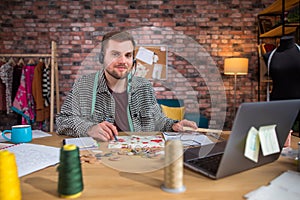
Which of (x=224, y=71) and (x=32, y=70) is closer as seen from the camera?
(x=32, y=70)

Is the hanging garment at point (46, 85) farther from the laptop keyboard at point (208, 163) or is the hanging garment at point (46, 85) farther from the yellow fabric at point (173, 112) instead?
the laptop keyboard at point (208, 163)

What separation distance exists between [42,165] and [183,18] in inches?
143

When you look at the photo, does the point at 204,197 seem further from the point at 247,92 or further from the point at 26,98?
the point at 247,92

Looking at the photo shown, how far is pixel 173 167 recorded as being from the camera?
730mm

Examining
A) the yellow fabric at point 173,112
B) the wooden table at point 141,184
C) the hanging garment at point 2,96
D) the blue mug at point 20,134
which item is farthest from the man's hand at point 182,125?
the hanging garment at point 2,96

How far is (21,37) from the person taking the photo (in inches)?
158

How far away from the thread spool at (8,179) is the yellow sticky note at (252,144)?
683 mm

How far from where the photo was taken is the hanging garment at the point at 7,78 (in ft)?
11.1

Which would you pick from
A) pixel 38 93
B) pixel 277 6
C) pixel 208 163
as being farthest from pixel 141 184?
pixel 277 6

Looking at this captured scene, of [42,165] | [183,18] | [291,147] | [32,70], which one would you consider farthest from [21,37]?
[291,147]

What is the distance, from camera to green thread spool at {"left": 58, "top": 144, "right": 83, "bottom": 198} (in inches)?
27.3

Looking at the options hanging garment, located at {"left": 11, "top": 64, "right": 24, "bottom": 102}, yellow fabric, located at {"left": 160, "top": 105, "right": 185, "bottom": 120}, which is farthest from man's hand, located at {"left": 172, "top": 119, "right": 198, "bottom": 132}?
hanging garment, located at {"left": 11, "top": 64, "right": 24, "bottom": 102}

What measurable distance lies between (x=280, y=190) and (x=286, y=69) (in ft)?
5.24

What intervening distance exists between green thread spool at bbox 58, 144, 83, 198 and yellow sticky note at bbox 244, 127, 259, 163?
0.53 m
